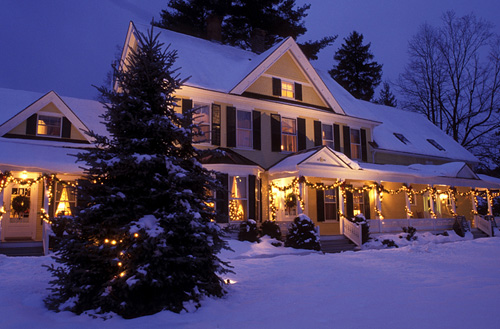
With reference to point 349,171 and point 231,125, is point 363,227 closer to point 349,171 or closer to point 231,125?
point 349,171

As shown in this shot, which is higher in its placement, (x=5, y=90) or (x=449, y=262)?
(x=5, y=90)

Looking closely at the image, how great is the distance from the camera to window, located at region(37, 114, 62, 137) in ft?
47.6

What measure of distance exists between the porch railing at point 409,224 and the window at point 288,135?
4864mm

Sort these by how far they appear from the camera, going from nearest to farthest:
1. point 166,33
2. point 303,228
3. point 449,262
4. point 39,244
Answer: point 449,262 < point 39,244 < point 303,228 < point 166,33

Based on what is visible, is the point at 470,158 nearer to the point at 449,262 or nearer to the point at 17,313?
the point at 449,262

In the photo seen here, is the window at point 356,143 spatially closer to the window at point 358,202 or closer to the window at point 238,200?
the window at point 358,202

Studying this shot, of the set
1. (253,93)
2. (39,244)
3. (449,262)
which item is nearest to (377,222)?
(449,262)

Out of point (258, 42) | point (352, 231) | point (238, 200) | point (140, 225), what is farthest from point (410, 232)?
point (140, 225)

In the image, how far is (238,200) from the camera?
1488 cm

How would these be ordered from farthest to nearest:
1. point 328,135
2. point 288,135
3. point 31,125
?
point 328,135
point 288,135
point 31,125

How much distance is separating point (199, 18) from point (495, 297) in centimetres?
2721

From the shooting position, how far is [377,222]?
16578 mm

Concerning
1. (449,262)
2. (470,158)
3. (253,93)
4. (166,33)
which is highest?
(166,33)

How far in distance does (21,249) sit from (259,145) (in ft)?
31.2
